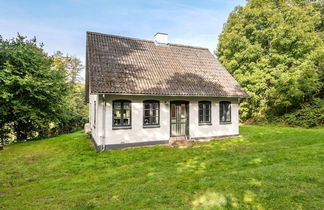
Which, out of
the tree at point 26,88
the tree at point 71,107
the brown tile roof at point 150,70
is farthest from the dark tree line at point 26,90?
the brown tile roof at point 150,70

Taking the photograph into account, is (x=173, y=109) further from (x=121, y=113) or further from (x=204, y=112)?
(x=121, y=113)

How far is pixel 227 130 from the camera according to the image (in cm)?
1206

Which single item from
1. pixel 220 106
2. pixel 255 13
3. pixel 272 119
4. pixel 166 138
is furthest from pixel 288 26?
pixel 166 138

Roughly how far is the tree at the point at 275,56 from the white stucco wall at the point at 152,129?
22.6 ft

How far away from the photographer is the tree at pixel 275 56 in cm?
1590

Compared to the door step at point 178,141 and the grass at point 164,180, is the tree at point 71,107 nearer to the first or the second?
the grass at point 164,180

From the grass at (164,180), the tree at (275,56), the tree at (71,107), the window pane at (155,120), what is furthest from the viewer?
the tree at (71,107)

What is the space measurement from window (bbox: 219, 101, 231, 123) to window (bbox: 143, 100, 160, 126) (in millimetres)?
4271

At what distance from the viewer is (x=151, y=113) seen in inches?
397

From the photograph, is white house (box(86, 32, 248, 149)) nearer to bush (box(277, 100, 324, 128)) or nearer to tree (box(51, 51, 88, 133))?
tree (box(51, 51, 88, 133))

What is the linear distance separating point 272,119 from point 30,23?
22.5 m

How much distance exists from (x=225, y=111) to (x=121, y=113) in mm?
6638

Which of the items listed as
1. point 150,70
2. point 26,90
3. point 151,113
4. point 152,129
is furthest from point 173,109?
point 26,90

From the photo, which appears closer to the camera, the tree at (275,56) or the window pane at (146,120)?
the window pane at (146,120)
